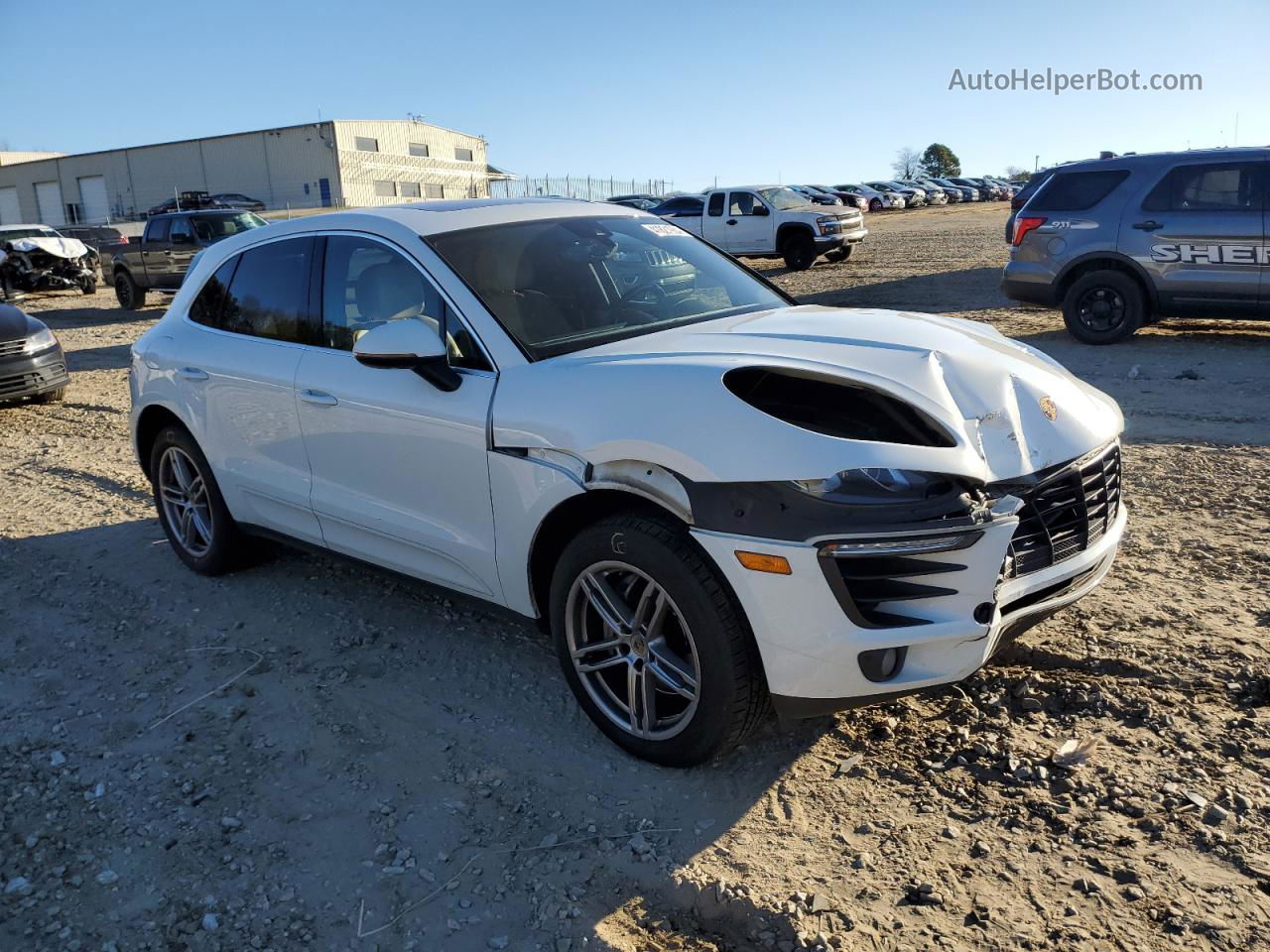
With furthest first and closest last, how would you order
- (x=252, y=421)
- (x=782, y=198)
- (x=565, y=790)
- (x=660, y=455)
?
(x=782, y=198), (x=252, y=421), (x=565, y=790), (x=660, y=455)

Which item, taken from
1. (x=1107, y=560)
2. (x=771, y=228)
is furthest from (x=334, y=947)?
(x=771, y=228)

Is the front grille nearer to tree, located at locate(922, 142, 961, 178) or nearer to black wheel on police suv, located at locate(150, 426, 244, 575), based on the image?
black wheel on police suv, located at locate(150, 426, 244, 575)

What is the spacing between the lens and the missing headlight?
3010 millimetres

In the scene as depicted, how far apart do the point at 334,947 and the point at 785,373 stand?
2087 millimetres

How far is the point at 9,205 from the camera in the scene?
75812 millimetres

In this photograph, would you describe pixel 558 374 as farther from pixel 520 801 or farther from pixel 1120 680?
pixel 1120 680

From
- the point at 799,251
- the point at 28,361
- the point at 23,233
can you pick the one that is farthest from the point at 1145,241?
the point at 23,233

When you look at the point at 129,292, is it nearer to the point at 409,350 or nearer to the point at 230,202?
the point at 409,350

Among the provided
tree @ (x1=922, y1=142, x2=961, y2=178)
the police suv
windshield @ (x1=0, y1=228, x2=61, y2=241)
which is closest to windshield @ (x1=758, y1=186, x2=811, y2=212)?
the police suv

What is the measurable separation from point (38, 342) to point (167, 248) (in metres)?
10.0

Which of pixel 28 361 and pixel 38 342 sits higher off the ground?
pixel 38 342

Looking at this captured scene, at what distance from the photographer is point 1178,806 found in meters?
2.94

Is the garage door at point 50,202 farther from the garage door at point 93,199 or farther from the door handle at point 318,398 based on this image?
the door handle at point 318,398

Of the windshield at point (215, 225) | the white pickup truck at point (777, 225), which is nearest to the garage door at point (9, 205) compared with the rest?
the windshield at point (215, 225)
